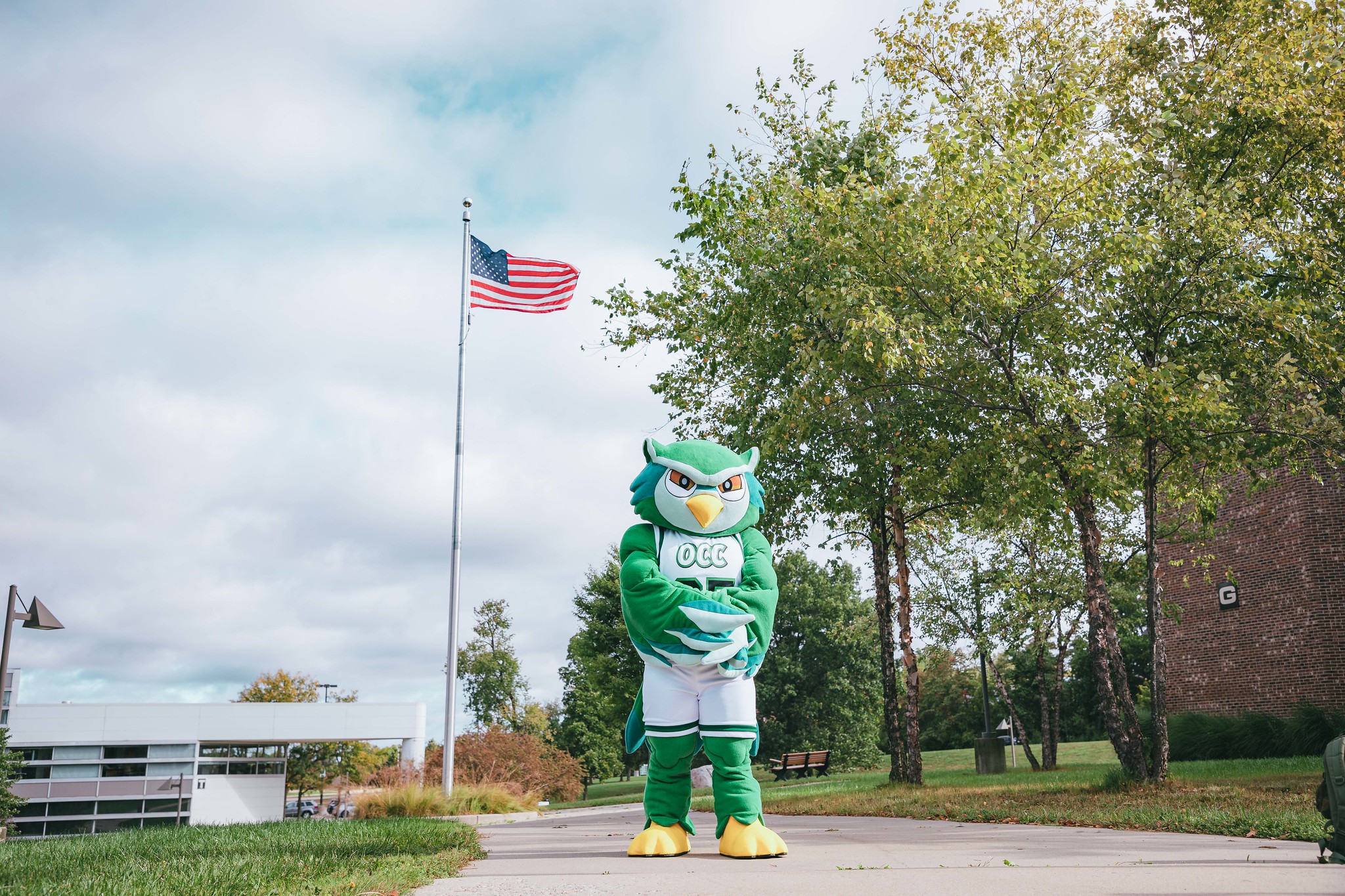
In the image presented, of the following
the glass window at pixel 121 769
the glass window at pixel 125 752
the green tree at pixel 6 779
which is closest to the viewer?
the green tree at pixel 6 779

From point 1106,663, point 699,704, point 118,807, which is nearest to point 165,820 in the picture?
point 118,807

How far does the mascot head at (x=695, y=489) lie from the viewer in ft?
22.7

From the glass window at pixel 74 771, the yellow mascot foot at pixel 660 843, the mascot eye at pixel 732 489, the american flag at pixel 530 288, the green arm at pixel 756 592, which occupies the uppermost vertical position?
the american flag at pixel 530 288

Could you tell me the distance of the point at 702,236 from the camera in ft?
53.6

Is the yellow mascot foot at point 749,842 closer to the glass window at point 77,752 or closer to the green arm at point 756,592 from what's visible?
the green arm at point 756,592

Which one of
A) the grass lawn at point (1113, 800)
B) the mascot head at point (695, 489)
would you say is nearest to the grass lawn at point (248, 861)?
the mascot head at point (695, 489)

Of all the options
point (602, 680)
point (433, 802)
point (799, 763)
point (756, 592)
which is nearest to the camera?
point (756, 592)

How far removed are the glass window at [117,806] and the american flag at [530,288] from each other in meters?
28.9

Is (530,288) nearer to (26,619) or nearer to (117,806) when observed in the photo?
(26,619)

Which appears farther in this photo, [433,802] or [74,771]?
[74,771]

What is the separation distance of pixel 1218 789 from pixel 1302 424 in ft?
15.1

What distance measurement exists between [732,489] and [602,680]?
78.4 feet

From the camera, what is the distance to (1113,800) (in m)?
10.4

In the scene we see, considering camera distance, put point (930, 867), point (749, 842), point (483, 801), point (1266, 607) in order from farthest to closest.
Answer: point (1266, 607) → point (483, 801) → point (749, 842) → point (930, 867)
